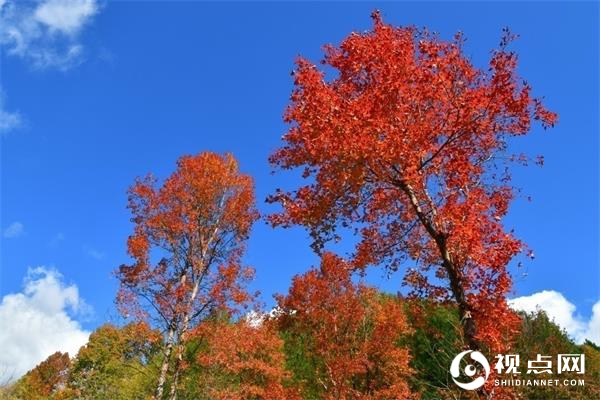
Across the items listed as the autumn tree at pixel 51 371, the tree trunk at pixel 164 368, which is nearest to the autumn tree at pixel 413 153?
the tree trunk at pixel 164 368

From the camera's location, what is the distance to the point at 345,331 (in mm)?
24859

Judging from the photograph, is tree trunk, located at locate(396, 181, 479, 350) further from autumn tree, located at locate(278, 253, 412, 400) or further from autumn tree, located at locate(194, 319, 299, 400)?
autumn tree, located at locate(278, 253, 412, 400)

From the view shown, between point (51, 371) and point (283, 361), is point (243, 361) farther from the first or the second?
point (51, 371)

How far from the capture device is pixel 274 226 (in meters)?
10.8

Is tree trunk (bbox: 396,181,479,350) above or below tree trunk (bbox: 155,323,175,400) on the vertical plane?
above

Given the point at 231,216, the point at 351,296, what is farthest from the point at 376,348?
the point at 231,216

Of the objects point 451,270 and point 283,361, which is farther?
point 283,361

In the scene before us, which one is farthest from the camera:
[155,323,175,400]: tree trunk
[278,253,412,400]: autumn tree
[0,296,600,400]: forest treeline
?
[278,253,412,400]: autumn tree

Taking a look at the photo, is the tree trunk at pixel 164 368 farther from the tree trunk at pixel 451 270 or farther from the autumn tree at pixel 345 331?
the tree trunk at pixel 451 270

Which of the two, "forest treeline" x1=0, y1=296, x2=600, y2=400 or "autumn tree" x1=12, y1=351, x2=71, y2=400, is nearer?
"forest treeline" x1=0, y1=296, x2=600, y2=400

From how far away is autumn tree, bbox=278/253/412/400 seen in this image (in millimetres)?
23734

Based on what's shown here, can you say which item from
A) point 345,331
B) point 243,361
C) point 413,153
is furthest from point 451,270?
point 345,331

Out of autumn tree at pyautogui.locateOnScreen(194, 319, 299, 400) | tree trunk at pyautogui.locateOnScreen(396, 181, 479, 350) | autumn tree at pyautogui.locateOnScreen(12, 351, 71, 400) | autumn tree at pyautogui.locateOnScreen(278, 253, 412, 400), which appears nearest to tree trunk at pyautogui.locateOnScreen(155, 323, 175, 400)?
autumn tree at pyautogui.locateOnScreen(194, 319, 299, 400)

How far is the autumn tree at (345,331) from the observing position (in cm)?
2373
